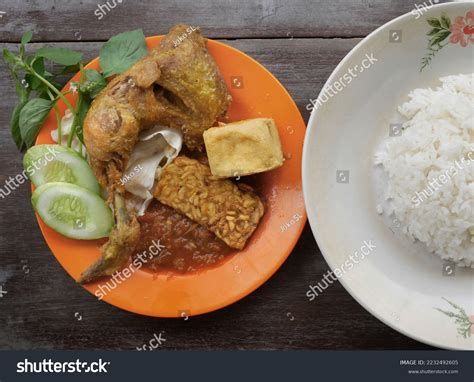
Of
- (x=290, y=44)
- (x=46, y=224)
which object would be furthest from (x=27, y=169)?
(x=290, y=44)

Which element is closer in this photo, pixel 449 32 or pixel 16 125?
pixel 449 32

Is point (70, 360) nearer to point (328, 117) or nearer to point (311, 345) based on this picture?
point (311, 345)

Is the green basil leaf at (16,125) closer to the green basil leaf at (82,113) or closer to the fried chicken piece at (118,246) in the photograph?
the green basil leaf at (82,113)

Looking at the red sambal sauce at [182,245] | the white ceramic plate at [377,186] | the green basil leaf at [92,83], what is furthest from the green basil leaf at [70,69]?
the white ceramic plate at [377,186]

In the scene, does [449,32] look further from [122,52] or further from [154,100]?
[122,52]

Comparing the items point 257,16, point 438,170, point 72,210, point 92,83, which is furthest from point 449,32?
point 72,210
